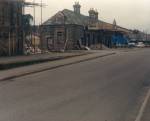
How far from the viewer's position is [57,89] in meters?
17.4

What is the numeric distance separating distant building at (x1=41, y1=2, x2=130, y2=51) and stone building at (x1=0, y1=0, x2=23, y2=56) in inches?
609

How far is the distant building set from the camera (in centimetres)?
7138

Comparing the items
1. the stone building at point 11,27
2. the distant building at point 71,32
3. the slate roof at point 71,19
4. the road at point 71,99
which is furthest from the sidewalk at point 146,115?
the slate roof at point 71,19

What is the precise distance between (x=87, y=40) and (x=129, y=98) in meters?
66.3

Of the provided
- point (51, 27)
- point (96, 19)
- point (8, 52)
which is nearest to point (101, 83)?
point (8, 52)

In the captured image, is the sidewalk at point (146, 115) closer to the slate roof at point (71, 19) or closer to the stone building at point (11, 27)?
the stone building at point (11, 27)

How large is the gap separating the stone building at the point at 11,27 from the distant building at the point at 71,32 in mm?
15456

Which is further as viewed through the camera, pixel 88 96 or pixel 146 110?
pixel 88 96

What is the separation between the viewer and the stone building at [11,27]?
46.1 meters

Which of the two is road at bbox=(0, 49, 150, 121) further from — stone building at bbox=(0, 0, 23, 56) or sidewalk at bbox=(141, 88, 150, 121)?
stone building at bbox=(0, 0, 23, 56)

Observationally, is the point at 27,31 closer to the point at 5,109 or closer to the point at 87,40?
the point at 87,40

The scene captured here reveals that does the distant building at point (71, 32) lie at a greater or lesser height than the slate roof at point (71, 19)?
lesser

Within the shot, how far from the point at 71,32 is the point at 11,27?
27996mm

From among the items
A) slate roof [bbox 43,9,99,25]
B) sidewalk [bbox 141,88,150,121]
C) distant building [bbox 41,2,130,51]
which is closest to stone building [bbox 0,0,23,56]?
distant building [bbox 41,2,130,51]
